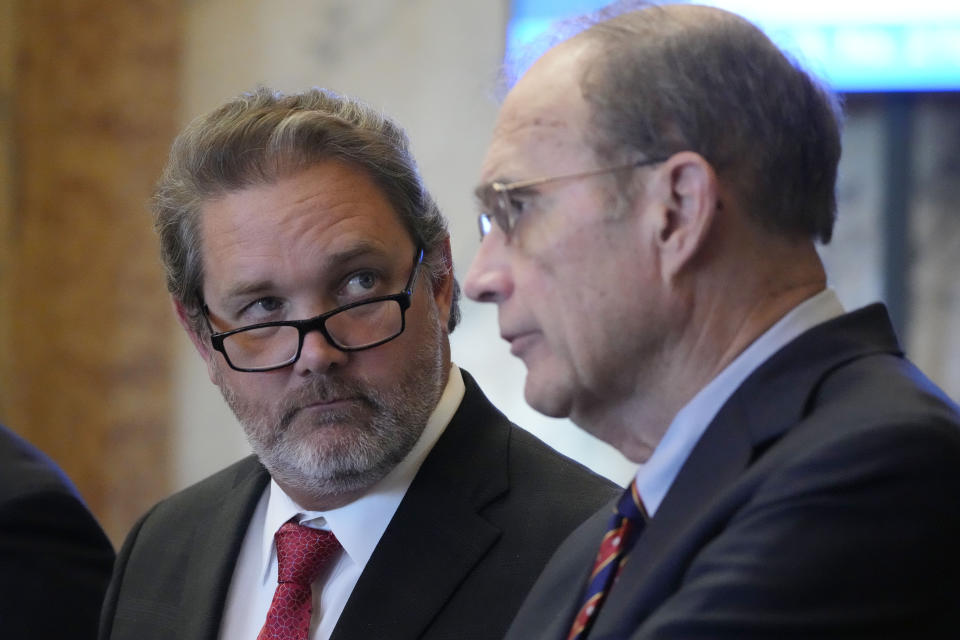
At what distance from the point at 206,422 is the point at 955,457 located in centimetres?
322

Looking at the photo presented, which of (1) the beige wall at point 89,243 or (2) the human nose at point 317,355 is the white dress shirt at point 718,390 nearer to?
(2) the human nose at point 317,355

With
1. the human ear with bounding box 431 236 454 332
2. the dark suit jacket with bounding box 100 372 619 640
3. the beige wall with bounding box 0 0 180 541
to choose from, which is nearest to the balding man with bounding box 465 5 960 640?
the dark suit jacket with bounding box 100 372 619 640

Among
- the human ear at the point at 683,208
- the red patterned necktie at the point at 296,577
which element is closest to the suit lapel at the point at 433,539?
the red patterned necktie at the point at 296,577

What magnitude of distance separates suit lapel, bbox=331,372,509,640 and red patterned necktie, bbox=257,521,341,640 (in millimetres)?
103

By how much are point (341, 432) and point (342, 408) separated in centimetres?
4

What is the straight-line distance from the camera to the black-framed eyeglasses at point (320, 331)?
1942 mm

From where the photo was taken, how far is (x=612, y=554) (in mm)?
1413

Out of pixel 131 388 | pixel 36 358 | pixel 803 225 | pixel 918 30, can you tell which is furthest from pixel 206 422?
pixel 803 225

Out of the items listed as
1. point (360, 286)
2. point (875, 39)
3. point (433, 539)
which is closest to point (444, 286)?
point (360, 286)

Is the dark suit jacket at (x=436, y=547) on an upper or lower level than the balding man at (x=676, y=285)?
lower

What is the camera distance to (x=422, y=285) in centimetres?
208

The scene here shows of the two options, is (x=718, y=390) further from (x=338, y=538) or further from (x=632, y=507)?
(x=338, y=538)

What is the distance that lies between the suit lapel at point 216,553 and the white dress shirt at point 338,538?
2cm

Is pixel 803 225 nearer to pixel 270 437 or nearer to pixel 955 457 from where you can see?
pixel 955 457
